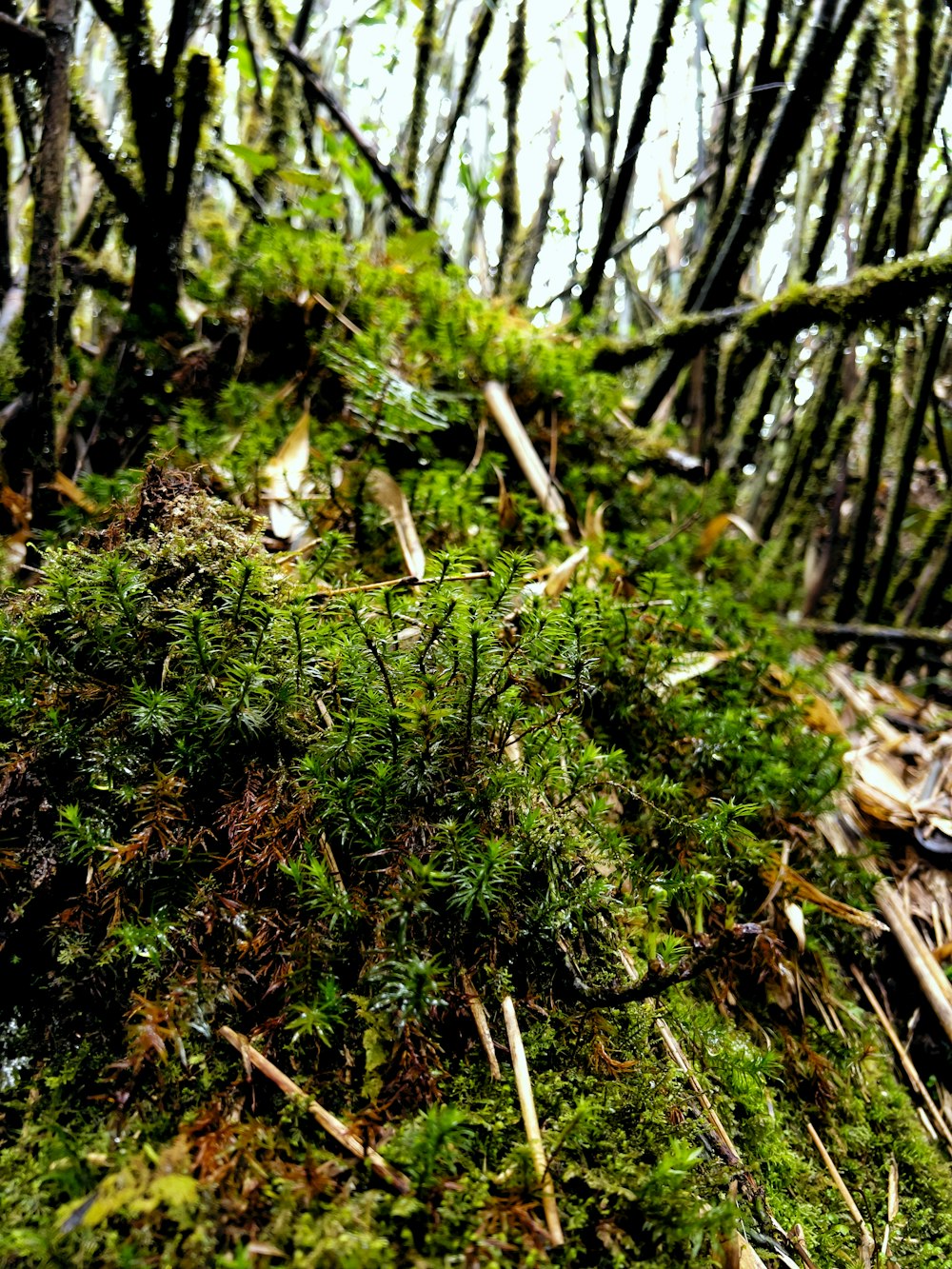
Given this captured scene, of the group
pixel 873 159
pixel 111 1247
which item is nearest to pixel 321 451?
pixel 111 1247

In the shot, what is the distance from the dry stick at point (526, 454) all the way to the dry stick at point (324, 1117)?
5.91ft

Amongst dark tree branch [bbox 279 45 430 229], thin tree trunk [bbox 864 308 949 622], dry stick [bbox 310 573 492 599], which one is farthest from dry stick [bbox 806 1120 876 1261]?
dark tree branch [bbox 279 45 430 229]

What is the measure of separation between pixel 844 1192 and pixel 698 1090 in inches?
15.4

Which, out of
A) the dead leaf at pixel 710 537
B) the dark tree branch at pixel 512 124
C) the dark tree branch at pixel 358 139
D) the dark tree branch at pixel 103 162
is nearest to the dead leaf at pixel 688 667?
the dead leaf at pixel 710 537

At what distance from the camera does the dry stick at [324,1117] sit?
95cm

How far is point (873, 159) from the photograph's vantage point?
12.5ft

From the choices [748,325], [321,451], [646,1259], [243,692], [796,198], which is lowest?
[646,1259]

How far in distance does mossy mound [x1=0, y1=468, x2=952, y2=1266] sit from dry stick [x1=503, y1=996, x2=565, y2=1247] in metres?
0.02

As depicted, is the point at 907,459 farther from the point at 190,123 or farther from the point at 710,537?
the point at 190,123

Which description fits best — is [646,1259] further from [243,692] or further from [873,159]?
[873,159]

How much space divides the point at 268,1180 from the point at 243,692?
72 centimetres

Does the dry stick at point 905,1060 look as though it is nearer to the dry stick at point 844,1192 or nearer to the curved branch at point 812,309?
the dry stick at point 844,1192

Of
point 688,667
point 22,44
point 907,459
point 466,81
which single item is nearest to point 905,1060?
point 688,667

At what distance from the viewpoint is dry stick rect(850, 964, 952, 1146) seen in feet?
5.48
